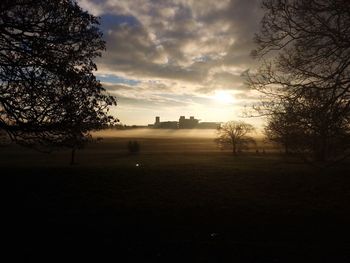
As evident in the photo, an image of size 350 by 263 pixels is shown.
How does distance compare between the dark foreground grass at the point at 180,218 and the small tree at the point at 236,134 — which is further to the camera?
the small tree at the point at 236,134

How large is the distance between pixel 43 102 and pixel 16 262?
16.4 ft

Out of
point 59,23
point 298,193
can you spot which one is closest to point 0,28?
point 59,23

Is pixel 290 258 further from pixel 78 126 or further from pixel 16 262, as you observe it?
pixel 78 126

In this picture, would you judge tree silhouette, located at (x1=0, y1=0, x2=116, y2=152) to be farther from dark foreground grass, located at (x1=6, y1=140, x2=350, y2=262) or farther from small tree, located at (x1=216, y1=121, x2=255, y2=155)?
small tree, located at (x1=216, y1=121, x2=255, y2=155)

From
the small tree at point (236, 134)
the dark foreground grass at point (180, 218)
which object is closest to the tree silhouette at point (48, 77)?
the dark foreground grass at point (180, 218)

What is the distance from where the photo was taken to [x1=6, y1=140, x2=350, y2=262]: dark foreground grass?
780 cm

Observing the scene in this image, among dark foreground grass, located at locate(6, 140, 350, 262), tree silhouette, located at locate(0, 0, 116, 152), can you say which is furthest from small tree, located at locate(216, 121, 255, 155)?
tree silhouette, located at locate(0, 0, 116, 152)

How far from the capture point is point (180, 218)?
1055cm

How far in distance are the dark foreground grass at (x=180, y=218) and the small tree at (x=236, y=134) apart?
231 ft

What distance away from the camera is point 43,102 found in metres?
10.5

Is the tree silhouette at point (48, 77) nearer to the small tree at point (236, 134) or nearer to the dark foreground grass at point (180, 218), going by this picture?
the dark foreground grass at point (180, 218)

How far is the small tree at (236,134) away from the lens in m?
88.1

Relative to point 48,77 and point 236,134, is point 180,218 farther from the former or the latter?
point 236,134

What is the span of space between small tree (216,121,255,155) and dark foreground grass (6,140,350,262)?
70377 mm
